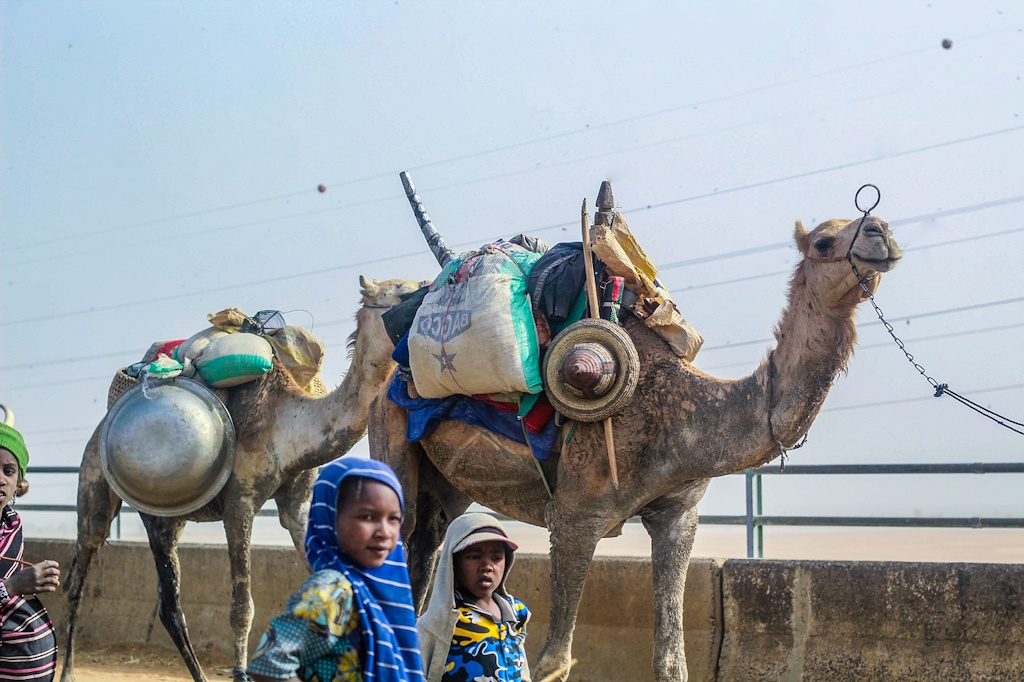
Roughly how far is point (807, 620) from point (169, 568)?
4.90m

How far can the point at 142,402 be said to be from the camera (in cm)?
898

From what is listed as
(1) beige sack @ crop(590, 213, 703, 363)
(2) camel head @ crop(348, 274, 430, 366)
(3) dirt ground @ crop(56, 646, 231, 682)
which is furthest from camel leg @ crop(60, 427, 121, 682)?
(1) beige sack @ crop(590, 213, 703, 363)

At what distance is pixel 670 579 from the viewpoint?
6961 millimetres

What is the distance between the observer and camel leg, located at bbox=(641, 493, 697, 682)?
6711 mm

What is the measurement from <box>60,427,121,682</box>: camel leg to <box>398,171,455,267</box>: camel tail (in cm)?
349

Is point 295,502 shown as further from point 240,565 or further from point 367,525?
point 367,525

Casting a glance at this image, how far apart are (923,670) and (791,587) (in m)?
0.90

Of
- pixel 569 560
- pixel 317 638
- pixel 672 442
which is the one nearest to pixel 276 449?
pixel 569 560

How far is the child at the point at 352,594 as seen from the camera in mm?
3182

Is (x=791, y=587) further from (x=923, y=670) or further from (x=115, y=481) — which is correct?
(x=115, y=481)

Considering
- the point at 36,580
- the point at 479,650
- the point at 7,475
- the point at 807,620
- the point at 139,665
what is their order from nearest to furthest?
the point at 479,650
the point at 36,580
the point at 7,475
the point at 807,620
the point at 139,665

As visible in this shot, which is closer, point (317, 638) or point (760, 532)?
point (317, 638)

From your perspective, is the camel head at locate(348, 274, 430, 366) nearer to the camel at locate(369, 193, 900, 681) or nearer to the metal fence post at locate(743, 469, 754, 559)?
the camel at locate(369, 193, 900, 681)

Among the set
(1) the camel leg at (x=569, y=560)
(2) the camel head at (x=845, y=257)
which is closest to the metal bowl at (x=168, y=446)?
(1) the camel leg at (x=569, y=560)
